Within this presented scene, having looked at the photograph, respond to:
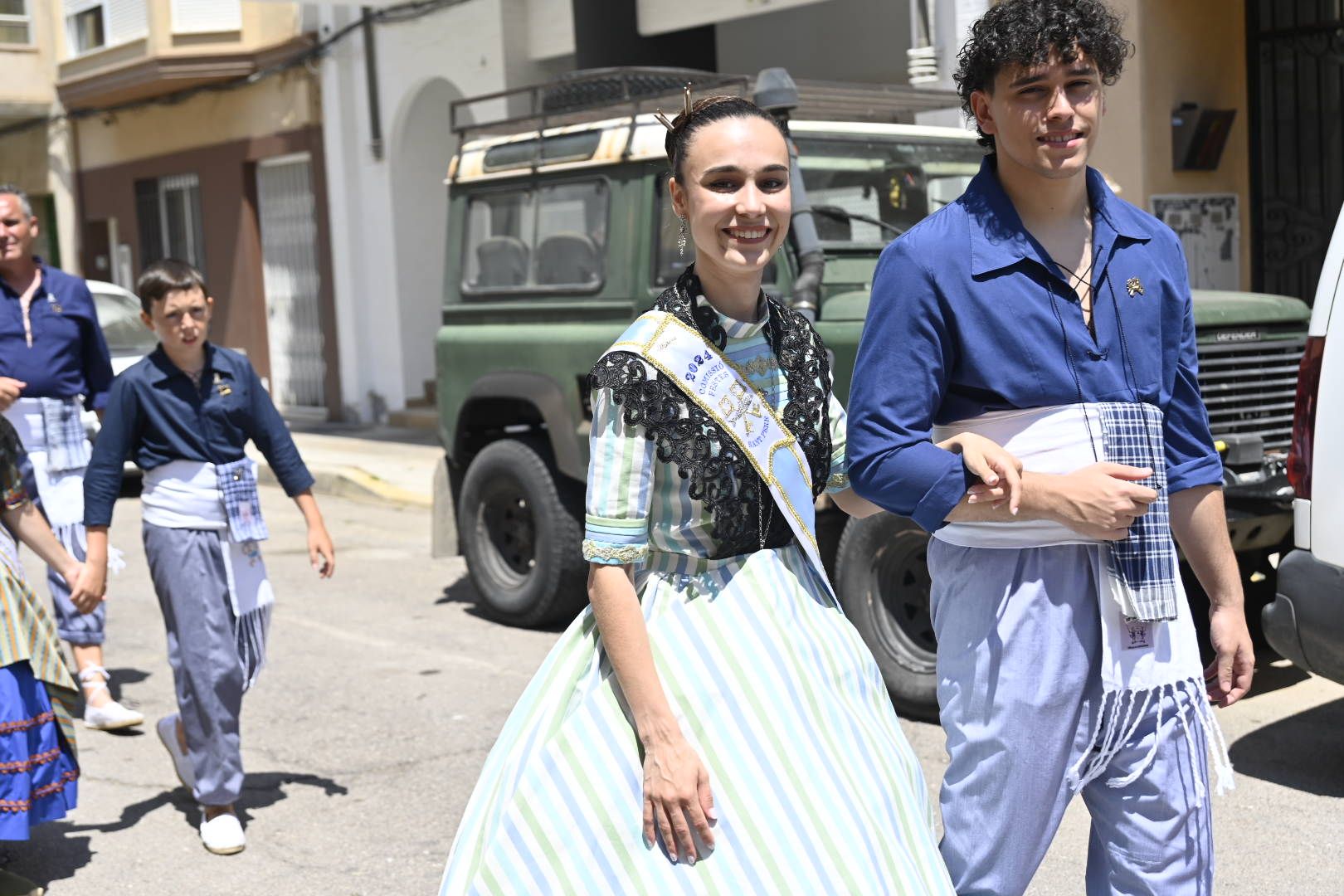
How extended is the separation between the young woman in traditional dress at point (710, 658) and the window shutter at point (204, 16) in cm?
1707

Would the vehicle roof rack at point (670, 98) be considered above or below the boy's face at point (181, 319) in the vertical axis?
above

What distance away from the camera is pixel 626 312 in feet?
22.1

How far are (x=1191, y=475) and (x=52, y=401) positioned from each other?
15.8 ft

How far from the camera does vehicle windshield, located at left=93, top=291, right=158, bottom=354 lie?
12.5 metres

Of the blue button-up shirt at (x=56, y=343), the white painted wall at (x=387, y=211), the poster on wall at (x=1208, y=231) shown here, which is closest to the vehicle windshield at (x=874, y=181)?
the blue button-up shirt at (x=56, y=343)

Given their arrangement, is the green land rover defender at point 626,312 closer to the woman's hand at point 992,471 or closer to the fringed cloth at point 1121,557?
the fringed cloth at point 1121,557

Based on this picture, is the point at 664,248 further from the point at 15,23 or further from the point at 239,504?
the point at 15,23

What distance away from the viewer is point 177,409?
4746 mm

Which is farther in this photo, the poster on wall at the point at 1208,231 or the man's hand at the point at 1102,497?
the poster on wall at the point at 1208,231

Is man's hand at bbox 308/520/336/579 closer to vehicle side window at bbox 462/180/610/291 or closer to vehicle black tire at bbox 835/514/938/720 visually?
vehicle black tire at bbox 835/514/938/720

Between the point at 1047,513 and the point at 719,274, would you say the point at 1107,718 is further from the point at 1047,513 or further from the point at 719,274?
the point at 719,274

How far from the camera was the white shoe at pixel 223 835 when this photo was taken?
459 cm

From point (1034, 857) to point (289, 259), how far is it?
54.6ft

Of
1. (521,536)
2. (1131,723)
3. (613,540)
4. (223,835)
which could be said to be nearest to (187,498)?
(223,835)
